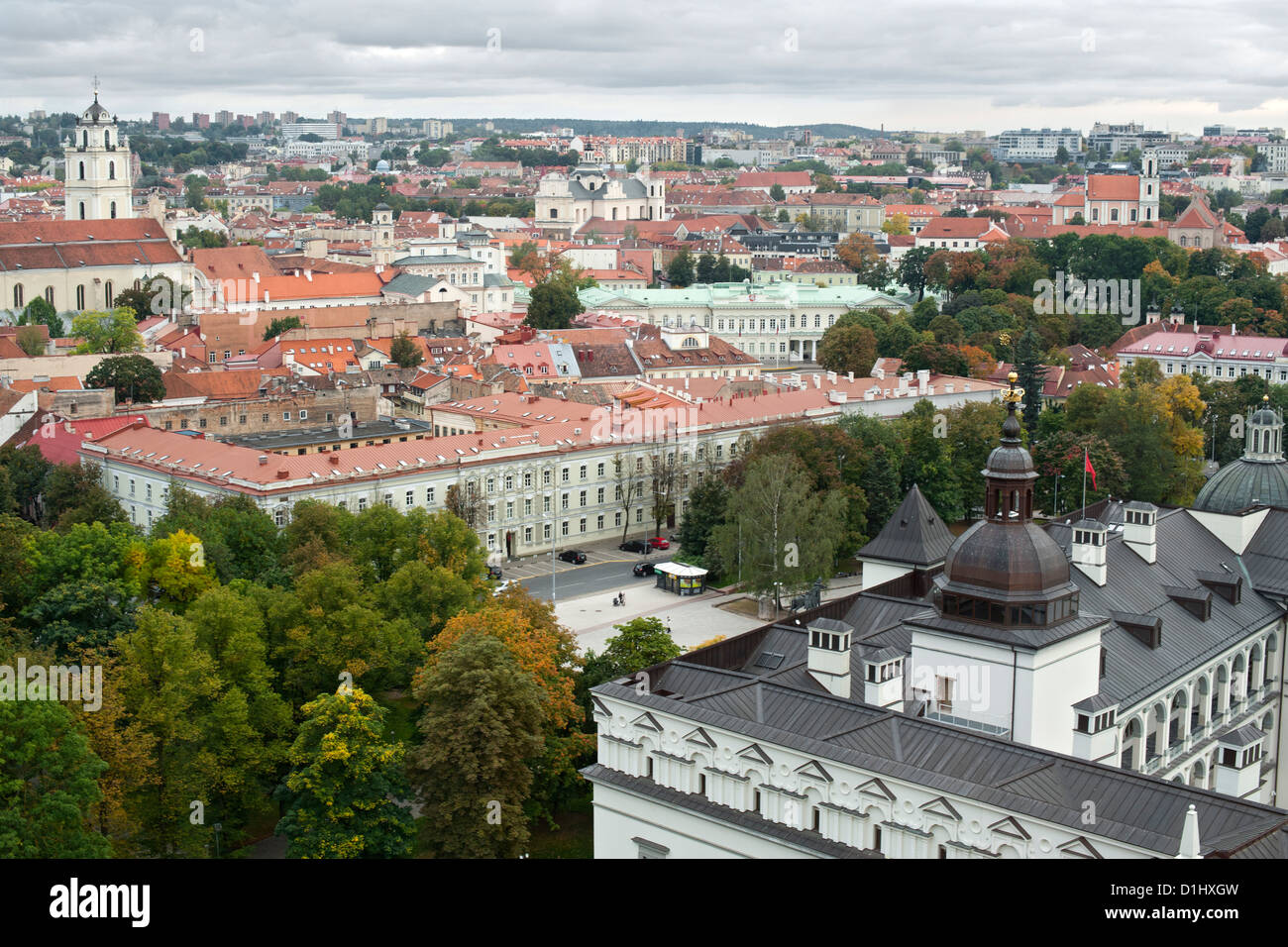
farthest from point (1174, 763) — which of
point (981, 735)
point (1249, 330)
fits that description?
point (1249, 330)

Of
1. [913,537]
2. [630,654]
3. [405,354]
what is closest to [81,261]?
[405,354]

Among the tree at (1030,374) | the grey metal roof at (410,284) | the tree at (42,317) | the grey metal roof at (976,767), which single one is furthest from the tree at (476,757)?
the grey metal roof at (410,284)

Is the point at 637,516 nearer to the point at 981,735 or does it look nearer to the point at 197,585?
the point at 197,585

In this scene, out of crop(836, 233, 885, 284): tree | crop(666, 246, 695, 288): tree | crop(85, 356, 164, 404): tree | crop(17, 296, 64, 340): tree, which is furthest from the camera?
crop(836, 233, 885, 284): tree

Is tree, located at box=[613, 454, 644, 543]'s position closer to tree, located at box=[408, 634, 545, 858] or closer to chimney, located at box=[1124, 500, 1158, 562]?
chimney, located at box=[1124, 500, 1158, 562]

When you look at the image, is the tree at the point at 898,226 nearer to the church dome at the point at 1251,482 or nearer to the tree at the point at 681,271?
the tree at the point at 681,271

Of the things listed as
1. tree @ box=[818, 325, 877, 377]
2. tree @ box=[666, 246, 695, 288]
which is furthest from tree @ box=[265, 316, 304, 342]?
tree @ box=[666, 246, 695, 288]
